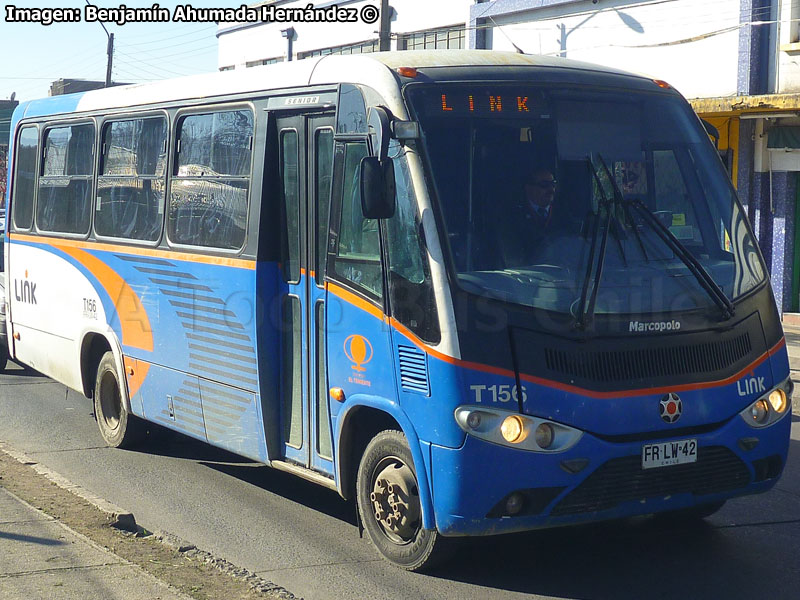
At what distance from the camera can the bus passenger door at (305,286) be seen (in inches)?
262

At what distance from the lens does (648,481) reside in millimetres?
5691

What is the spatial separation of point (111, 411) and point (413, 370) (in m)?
4.85

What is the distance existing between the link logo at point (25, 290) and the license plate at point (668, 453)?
7244mm

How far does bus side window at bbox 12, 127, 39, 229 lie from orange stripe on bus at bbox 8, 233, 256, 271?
0.60 feet

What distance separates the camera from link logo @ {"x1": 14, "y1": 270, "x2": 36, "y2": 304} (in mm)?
11078

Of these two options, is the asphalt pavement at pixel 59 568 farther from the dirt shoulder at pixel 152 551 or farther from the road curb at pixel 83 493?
the road curb at pixel 83 493

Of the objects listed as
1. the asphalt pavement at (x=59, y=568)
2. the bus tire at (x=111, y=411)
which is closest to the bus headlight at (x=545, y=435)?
the asphalt pavement at (x=59, y=568)

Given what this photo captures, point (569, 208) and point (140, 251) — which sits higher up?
point (569, 208)

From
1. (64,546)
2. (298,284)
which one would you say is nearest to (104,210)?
(298,284)

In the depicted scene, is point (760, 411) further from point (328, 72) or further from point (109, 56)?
point (109, 56)

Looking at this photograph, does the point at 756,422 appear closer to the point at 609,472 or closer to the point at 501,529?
the point at 609,472

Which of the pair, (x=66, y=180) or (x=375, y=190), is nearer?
(x=375, y=190)

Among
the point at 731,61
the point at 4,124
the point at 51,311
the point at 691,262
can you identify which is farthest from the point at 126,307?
the point at 4,124

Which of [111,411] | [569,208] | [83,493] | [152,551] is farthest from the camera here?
[111,411]
